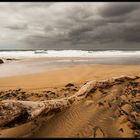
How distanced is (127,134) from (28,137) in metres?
2.07

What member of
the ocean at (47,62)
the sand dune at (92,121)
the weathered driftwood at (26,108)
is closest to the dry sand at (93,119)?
the sand dune at (92,121)

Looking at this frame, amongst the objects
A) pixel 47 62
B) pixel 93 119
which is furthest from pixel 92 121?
pixel 47 62

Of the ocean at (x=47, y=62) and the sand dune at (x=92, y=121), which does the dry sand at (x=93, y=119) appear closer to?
the sand dune at (x=92, y=121)

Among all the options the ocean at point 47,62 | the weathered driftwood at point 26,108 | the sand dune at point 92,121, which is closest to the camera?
the weathered driftwood at point 26,108

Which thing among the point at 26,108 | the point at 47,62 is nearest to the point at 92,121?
the point at 26,108

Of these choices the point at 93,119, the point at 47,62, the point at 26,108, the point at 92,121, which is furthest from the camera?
the point at 47,62

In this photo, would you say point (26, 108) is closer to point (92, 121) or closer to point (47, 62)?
point (92, 121)

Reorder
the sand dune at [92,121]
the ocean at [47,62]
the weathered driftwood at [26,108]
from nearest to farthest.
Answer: the weathered driftwood at [26,108]
the sand dune at [92,121]
the ocean at [47,62]

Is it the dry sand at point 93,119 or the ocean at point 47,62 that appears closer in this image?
the dry sand at point 93,119

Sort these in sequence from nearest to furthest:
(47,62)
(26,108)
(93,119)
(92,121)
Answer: (26,108) → (92,121) → (93,119) → (47,62)

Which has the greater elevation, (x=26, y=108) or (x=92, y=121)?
(x=26, y=108)

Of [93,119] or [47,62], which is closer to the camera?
[93,119]

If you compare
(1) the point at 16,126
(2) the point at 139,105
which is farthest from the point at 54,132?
(2) the point at 139,105

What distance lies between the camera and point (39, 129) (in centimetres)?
460
